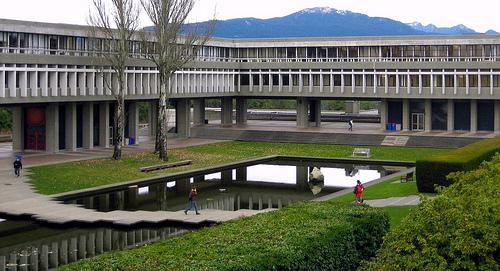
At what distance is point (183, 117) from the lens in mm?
84750

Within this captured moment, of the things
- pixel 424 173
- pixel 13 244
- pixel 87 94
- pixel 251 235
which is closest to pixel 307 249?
pixel 251 235

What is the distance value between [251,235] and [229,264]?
335 centimetres

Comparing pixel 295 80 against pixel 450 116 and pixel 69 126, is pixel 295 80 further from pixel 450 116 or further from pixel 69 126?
pixel 69 126

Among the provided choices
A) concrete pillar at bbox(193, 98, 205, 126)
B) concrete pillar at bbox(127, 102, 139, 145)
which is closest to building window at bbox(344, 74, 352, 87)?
concrete pillar at bbox(193, 98, 205, 126)

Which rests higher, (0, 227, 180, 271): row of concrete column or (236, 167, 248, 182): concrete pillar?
(236, 167, 248, 182): concrete pillar

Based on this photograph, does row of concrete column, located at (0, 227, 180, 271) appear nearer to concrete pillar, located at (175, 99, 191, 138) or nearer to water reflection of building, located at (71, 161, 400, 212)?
water reflection of building, located at (71, 161, 400, 212)

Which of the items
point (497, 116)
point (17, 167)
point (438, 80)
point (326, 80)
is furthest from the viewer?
point (326, 80)

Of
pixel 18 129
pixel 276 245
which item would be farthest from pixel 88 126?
pixel 276 245

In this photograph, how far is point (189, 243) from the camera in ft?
68.6

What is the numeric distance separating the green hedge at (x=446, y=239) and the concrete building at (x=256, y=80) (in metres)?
42.7

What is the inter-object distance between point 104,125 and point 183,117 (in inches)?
561

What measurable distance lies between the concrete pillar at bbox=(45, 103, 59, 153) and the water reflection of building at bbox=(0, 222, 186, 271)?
96.4 feet

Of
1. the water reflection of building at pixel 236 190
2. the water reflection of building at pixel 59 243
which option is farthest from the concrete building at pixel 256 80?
the water reflection of building at pixel 59 243

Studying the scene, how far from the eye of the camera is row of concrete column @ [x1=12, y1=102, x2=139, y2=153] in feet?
218
